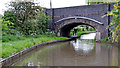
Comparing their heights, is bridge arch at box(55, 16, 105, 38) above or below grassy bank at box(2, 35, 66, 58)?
above

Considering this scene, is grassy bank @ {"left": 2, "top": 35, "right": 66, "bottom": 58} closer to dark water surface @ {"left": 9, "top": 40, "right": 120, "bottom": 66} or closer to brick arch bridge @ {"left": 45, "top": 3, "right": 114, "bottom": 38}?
dark water surface @ {"left": 9, "top": 40, "right": 120, "bottom": 66}

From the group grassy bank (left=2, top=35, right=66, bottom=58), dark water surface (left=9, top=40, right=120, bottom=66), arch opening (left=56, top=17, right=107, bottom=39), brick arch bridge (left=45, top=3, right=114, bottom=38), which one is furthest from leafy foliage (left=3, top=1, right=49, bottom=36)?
dark water surface (left=9, top=40, right=120, bottom=66)

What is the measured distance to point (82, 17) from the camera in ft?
47.9

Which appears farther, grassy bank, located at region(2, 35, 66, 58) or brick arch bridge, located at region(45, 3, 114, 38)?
brick arch bridge, located at region(45, 3, 114, 38)

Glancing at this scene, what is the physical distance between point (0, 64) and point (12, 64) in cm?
70

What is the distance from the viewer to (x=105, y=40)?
13.2 m

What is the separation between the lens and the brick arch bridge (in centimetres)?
1366

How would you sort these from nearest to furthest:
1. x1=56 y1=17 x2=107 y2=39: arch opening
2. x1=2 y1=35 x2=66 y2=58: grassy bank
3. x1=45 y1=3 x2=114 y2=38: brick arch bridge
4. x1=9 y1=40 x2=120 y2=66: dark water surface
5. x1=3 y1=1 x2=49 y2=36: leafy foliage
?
1. x1=9 y1=40 x2=120 y2=66: dark water surface
2. x1=2 y1=35 x2=66 y2=58: grassy bank
3. x1=3 y1=1 x2=49 y2=36: leafy foliage
4. x1=45 y1=3 x2=114 y2=38: brick arch bridge
5. x1=56 y1=17 x2=107 y2=39: arch opening

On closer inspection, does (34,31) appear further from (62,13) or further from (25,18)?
(62,13)

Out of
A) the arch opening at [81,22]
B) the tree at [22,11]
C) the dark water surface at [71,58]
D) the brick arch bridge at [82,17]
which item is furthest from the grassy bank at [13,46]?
the brick arch bridge at [82,17]

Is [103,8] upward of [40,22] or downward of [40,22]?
upward

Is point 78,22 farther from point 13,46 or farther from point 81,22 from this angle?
point 13,46

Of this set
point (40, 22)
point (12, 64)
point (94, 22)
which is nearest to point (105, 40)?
point (94, 22)

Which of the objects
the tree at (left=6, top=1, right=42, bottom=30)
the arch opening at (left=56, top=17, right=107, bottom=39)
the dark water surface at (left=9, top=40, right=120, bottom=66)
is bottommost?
the dark water surface at (left=9, top=40, right=120, bottom=66)
